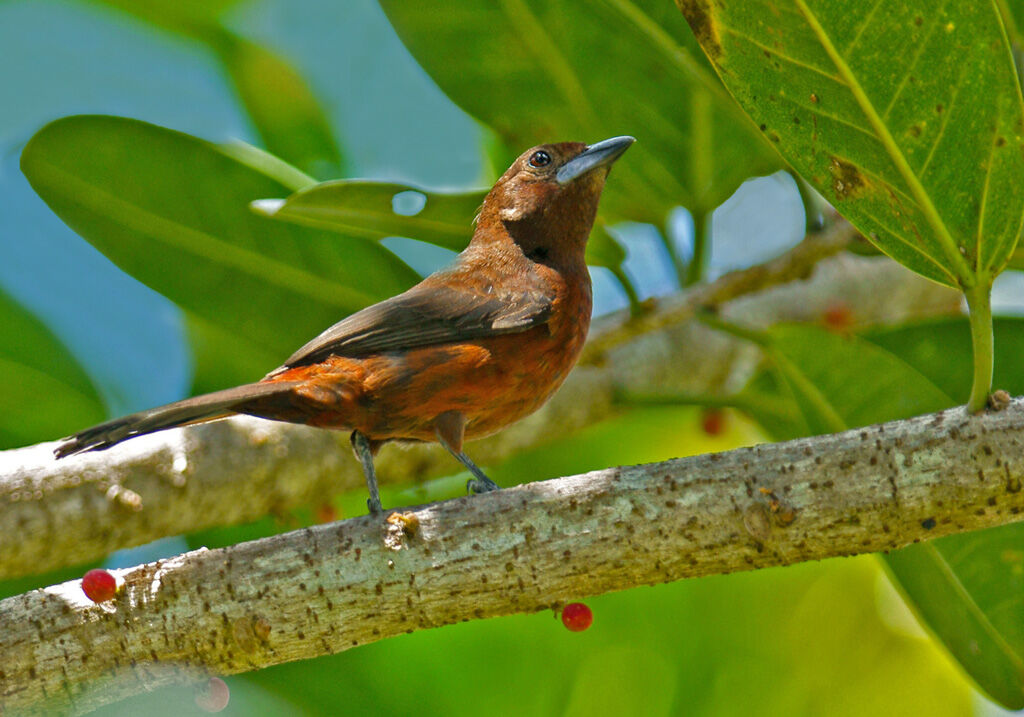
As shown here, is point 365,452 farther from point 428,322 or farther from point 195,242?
point 195,242

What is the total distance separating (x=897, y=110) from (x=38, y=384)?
301cm

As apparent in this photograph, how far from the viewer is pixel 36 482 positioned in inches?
105

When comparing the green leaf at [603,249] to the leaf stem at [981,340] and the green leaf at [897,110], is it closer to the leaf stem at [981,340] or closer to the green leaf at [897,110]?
the green leaf at [897,110]

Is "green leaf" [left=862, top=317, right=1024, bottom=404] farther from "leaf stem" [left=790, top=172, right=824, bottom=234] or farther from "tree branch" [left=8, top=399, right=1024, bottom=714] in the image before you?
"tree branch" [left=8, top=399, right=1024, bottom=714]

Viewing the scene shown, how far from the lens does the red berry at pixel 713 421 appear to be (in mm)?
4441

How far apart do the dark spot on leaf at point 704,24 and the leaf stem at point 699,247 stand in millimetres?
1568

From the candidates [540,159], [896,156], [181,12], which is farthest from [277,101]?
[896,156]

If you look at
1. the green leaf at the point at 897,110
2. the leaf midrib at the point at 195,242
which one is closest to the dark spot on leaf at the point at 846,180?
the green leaf at the point at 897,110

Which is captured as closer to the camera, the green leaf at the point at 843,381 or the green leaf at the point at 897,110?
A: the green leaf at the point at 897,110

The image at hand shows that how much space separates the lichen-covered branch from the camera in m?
2.69

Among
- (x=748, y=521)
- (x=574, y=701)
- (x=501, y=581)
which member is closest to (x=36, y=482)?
(x=501, y=581)

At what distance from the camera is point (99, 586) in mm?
1994

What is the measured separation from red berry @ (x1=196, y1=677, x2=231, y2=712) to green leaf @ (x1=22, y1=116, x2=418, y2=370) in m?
1.58

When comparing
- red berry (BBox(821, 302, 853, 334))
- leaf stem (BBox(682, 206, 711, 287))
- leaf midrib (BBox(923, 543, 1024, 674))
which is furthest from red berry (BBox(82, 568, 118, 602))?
red berry (BBox(821, 302, 853, 334))
